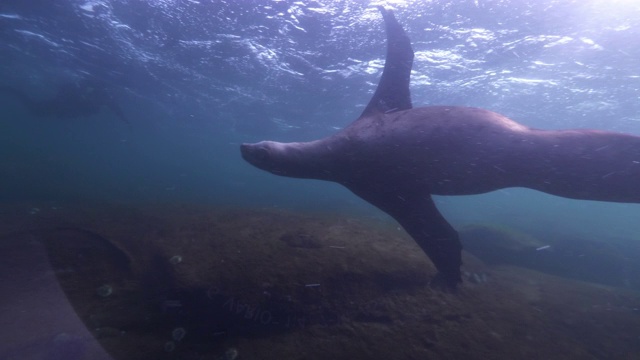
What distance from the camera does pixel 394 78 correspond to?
6074mm

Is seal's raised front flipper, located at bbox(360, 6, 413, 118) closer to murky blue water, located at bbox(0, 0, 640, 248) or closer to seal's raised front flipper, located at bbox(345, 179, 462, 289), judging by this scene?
seal's raised front flipper, located at bbox(345, 179, 462, 289)

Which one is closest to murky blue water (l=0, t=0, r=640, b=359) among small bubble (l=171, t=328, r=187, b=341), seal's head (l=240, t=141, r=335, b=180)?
small bubble (l=171, t=328, r=187, b=341)

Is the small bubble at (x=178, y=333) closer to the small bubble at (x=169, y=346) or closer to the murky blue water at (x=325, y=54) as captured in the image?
the small bubble at (x=169, y=346)

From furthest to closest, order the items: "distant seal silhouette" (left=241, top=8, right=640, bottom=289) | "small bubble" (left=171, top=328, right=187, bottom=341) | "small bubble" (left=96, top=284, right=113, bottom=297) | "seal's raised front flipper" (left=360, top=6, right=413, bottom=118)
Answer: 1. "seal's raised front flipper" (left=360, top=6, right=413, bottom=118)
2. "small bubble" (left=96, top=284, right=113, bottom=297)
3. "small bubble" (left=171, top=328, right=187, bottom=341)
4. "distant seal silhouette" (left=241, top=8, right=640, bottom=289)

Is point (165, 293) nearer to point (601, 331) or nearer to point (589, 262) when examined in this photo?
point (601, 331)

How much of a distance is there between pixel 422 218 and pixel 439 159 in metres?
1.28

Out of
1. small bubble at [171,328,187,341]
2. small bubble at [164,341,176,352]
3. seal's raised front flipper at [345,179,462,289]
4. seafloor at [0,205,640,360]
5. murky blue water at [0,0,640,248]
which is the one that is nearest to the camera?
small bubble at [164,341,176,352]

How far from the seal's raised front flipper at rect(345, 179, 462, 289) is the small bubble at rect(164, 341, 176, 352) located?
343cm

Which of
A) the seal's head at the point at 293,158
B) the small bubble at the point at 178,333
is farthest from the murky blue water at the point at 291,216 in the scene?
the seal's head at the point at 293,158

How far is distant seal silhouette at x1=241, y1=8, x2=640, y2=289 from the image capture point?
142 inches

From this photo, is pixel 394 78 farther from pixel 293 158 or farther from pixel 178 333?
pixel 178 333

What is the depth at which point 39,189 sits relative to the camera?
69.9ft

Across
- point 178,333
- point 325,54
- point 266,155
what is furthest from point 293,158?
point 325,54

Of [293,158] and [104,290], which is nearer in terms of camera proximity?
[293,158]
